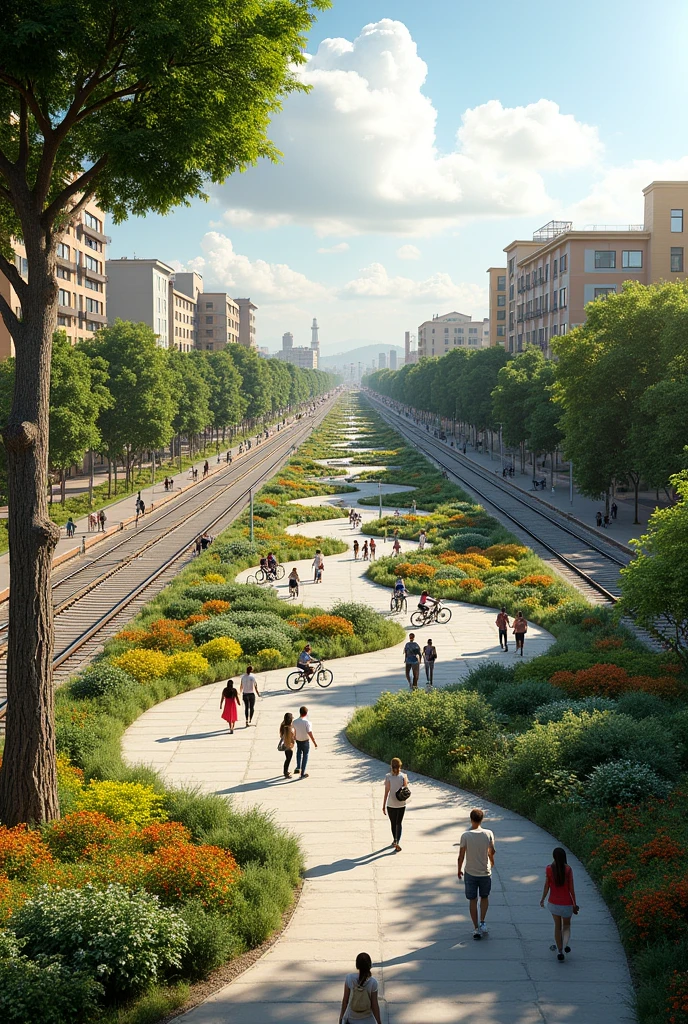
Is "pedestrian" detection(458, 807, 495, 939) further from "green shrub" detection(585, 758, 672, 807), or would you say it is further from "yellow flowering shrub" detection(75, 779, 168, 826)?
"yellow flowering shrub" detection(75, 779, 168, 826)

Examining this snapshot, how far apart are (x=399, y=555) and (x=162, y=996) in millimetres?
35467

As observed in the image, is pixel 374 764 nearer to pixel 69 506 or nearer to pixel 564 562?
pixel 564 562

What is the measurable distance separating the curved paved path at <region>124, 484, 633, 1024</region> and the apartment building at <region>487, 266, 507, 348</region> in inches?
5382

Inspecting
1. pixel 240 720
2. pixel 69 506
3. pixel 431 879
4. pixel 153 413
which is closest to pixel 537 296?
pixel 153 413

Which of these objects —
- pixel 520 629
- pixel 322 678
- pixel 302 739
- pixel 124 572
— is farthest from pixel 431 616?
pixel 124 572

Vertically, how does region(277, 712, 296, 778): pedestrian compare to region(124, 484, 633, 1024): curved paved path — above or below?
above

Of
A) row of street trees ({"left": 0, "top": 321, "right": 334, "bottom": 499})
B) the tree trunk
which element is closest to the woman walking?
the tree trunk

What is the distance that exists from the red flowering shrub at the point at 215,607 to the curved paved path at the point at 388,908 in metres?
9.72

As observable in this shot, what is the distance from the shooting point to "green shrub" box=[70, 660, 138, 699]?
21656mm

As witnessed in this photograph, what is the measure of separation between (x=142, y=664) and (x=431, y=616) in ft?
38.6

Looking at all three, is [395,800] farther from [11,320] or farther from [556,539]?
[556,539]

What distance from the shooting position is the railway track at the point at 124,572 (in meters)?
30.0

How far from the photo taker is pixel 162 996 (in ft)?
31.6

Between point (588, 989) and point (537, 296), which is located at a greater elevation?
point (537, 296)
